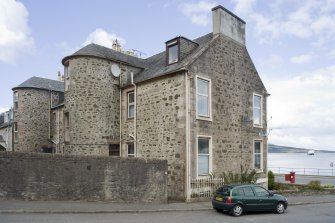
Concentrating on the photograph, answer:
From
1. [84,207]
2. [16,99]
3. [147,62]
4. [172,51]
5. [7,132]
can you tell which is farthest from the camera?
[7,132]

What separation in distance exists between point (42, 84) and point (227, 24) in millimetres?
18436

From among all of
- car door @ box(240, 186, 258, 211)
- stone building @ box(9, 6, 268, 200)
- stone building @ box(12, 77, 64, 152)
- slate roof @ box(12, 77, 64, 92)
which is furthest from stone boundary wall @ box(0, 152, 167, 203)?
slate roof @ box(12, 77, 64, 92)

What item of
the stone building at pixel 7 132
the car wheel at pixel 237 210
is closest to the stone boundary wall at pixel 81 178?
the car wheel at pixel 237 210

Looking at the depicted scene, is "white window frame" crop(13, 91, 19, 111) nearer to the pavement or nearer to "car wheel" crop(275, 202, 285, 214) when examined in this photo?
the pavement

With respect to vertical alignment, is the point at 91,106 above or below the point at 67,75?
below

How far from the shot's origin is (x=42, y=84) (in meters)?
30.5

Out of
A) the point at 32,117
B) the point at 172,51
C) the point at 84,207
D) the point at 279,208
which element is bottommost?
the point at 279,208

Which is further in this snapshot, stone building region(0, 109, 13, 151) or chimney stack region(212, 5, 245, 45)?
stone building region(0, 109, 13, 151)

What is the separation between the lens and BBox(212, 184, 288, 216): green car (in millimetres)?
14188

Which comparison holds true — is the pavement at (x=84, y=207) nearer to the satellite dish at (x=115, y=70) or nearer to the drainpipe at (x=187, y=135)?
the drainpipe at (x=187, y=135)

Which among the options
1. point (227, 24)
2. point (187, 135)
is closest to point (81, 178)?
point (187, 135)

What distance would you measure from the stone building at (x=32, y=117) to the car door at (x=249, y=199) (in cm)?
1978

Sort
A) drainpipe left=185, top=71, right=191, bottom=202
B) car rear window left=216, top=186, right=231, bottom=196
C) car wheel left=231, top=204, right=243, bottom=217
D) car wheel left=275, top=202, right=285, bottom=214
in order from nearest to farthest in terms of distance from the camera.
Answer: car wheel left=231, top=204, right=243, bottom=217 → car rear window left=216, top=186, right=231, bottom=196 → car wheel left=275, top=202, right=285, bottom=214 → drainpipe left=185, top=71, right=191, bottom=202

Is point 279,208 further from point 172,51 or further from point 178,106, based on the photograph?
point 172,51
